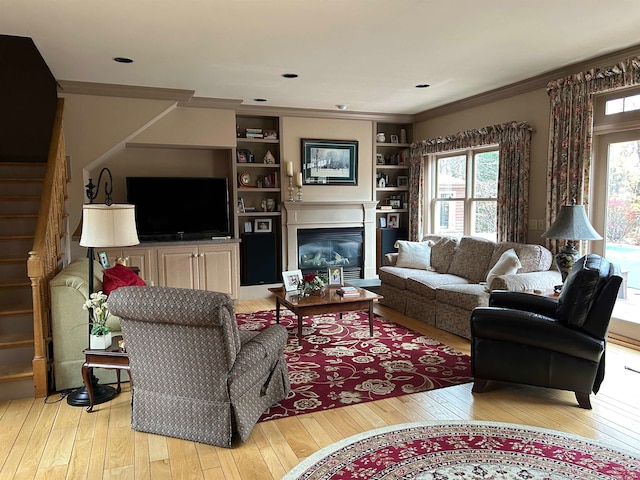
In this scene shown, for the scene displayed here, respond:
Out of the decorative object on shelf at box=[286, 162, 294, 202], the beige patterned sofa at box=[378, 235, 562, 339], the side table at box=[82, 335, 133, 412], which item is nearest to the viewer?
the side table at box=[82, 335, 133, 412]

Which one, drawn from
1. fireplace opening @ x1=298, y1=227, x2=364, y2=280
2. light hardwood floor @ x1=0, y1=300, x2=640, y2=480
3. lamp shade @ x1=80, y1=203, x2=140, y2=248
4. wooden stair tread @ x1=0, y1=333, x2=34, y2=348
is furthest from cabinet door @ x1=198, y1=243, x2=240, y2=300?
lamp shade @ x1=80, y1=203, x2=140, y2=248

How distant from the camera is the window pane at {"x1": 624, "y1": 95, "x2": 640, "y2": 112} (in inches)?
165

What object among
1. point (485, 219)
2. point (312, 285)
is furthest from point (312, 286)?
point (485, 219)

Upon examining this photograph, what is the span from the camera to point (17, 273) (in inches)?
160

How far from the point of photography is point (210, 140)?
239 inches

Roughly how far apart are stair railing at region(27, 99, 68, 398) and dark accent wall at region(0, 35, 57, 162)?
61.2 inches

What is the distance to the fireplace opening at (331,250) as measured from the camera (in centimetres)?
709

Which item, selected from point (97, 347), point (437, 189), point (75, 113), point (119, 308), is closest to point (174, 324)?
point (119, 308)

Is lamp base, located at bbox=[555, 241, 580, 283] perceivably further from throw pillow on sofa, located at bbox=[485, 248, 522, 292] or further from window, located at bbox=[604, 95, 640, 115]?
window, located at bbox=[604, 95, 640, 115]

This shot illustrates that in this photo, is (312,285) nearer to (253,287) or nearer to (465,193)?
(253,287)

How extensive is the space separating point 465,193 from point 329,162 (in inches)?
82.4

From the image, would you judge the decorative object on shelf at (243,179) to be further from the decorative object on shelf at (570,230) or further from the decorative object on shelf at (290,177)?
the decorative object on shelf at (570,230)

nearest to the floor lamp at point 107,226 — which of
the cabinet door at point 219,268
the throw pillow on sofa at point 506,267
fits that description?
the cabinet door at point 219,268

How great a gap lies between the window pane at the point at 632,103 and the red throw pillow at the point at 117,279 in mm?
4755
